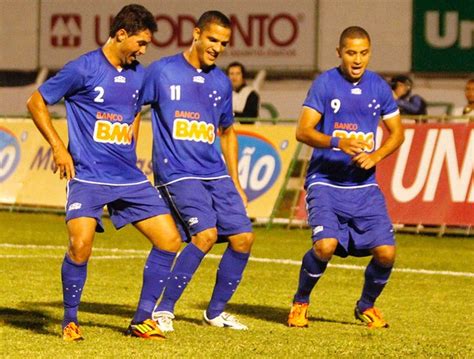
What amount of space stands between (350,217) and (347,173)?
0.33m

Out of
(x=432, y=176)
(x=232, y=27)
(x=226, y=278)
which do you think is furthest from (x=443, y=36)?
(x=226, y=278)

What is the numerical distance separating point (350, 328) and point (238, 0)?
20.2 meters

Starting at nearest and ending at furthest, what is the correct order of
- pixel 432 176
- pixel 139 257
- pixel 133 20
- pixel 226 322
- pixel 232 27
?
1. pixel 133 20
2. pixel 226 322
3. pixel 139 257
4. pixel 432 176
5. pixel 232 27

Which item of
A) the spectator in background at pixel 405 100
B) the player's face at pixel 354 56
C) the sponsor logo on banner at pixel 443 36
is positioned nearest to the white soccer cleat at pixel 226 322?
the player's face at pixel 354 56

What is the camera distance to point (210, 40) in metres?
10.9

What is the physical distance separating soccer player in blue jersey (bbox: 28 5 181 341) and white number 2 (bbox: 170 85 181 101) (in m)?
0.57

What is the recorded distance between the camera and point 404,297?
13477 millimetres

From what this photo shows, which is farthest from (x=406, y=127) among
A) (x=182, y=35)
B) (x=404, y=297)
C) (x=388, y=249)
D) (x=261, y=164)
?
(x=182, y=35)

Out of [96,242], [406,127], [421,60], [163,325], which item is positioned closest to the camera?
[163,325]

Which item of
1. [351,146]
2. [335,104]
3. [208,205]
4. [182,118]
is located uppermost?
[335,104]

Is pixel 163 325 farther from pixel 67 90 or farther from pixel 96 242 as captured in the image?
pixel 96 242

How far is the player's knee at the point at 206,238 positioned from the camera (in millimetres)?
10922

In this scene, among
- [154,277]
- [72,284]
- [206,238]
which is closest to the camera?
[72,284]

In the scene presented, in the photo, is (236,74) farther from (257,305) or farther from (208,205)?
(208,205)
